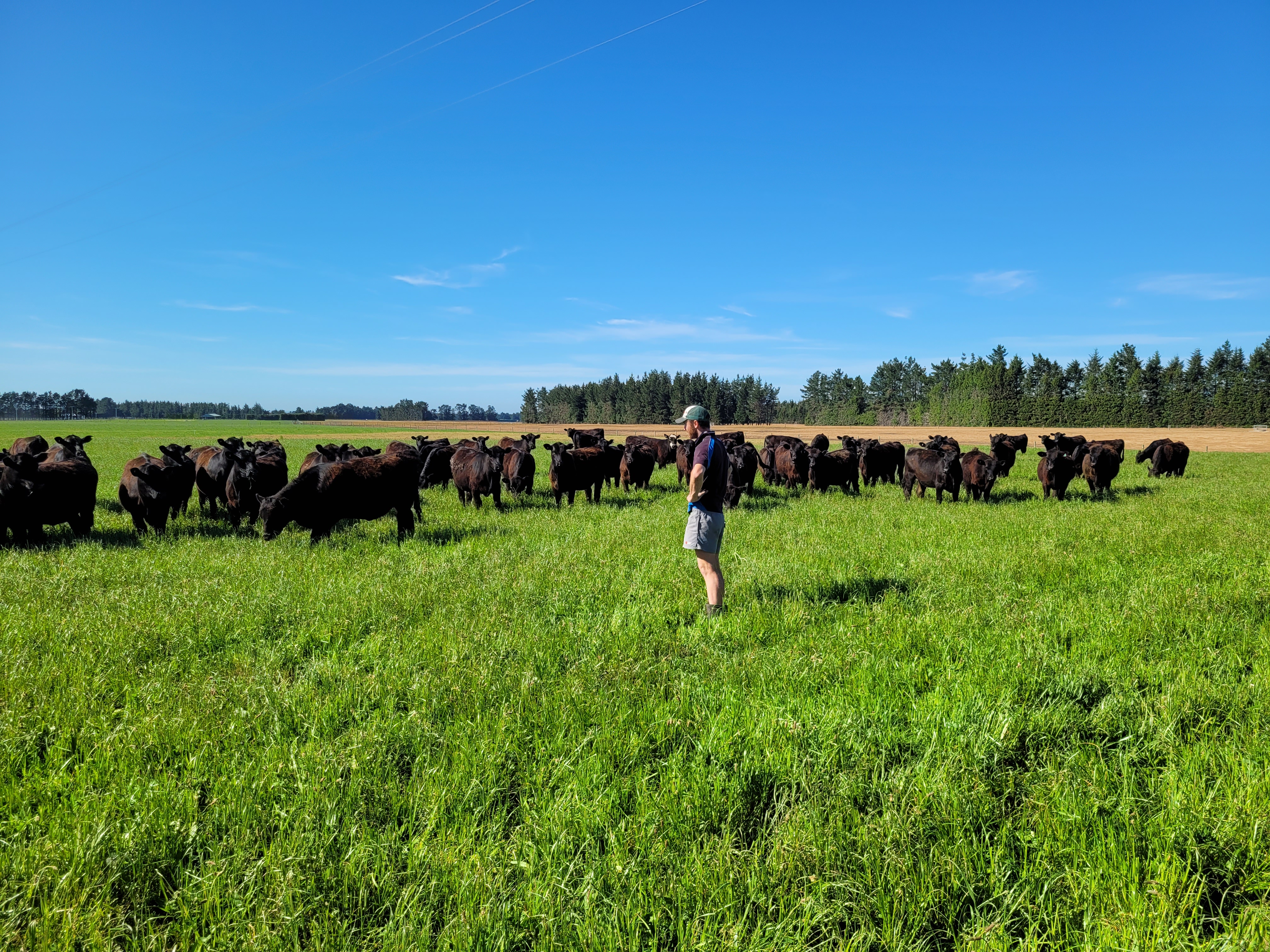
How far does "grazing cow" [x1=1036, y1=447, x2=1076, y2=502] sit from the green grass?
11217 mm

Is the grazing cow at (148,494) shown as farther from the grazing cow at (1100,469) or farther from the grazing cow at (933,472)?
the grazing cow at (1100,469)

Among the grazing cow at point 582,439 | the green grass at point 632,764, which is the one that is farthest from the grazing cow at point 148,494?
the grazing cow at point 582,439

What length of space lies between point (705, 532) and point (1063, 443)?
20.2m

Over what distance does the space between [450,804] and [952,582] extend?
6.90 m

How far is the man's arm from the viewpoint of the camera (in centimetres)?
645

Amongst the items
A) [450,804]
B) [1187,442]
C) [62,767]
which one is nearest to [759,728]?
[450,804]

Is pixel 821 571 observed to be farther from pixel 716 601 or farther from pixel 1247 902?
pixel 1247 902

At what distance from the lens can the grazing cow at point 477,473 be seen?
52.4 feet

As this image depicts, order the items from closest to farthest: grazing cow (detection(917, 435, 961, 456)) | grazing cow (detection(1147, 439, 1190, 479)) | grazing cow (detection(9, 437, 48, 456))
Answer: grazing cow (detection(9, 437, 48, 456)) < grazing cow (detection(917, 435, 961, 456)) < grazing cow (detection(1147, 439, 1190, 479))

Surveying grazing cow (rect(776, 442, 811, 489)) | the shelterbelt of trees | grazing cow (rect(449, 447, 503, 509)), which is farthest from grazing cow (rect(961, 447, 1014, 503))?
the shelterbelt of trees

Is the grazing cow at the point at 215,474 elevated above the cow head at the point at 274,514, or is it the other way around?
the grazing cow at the point at 215,474

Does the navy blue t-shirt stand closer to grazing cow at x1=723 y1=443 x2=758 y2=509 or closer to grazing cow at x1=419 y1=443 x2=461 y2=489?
grazing cow at x1=723 y1=443 x2=758 y2=509

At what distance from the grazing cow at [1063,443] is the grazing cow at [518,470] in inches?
623

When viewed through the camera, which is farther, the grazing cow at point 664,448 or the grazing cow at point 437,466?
the grazing cow at point 664,448
